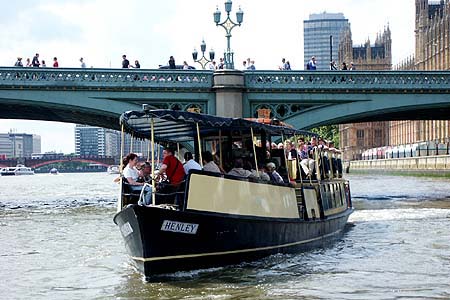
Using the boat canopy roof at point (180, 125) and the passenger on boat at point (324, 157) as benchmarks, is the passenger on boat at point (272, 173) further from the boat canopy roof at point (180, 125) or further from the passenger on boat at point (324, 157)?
the passenger on boat at point (324, 157)

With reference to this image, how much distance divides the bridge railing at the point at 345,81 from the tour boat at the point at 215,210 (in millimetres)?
16531

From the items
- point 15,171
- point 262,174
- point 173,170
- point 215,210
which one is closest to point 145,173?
point 173,170

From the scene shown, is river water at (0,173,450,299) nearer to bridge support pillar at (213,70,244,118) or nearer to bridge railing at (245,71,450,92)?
bridge support pillar at (213,70,244,118)

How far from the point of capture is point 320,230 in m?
23.3

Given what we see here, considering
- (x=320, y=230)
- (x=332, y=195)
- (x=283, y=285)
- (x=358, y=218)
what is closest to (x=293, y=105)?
(x=358, y=218)

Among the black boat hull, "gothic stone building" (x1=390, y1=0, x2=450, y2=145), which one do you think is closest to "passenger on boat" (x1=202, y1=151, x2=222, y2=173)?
the black boat hull

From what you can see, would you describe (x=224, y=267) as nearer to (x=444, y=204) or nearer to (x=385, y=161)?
(x=444, y=204)

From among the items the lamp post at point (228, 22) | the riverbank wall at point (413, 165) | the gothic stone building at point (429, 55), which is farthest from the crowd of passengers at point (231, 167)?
the gothic stone building at point (429, 55)

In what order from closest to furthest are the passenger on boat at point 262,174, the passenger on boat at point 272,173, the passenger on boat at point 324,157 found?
the passenger on boat at point 262,174 → the passenger on boat at point 272,173 → the passenger on boat at point 324,157

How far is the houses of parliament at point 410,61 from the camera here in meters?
124

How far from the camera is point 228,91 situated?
38.9 meters

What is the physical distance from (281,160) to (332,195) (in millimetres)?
4047

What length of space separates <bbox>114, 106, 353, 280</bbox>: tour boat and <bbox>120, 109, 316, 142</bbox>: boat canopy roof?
0.02 m

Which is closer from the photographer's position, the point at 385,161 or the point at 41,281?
the point at 41,281
